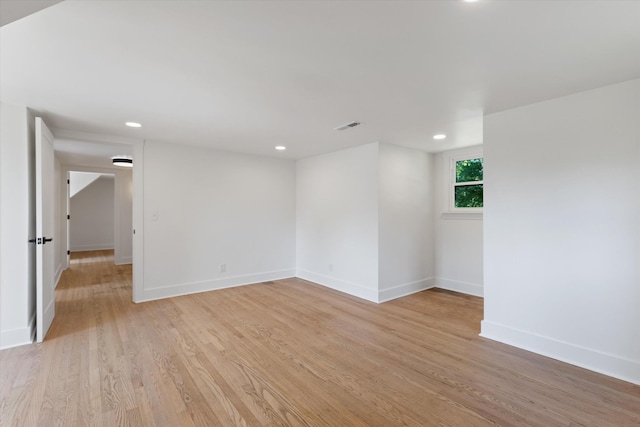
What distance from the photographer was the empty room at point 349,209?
1.67 meters

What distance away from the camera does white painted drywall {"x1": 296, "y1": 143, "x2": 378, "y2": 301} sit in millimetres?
4246

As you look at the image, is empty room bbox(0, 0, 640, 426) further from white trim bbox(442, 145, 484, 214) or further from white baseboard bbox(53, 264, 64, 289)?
white baseboard bbox(53, 264, 64, 289)

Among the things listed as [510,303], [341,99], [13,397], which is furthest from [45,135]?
[510,303]

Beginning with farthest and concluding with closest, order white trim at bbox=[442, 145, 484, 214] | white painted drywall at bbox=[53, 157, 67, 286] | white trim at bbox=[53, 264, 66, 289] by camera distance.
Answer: white painted drywall at bbox=[53, 157, 67, 286] < white trim at bbox=[53, 264, 66, 289] < white trim at bbox=[442, 145, 484, 214]

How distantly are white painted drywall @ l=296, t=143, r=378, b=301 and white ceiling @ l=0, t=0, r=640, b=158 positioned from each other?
1355 mm

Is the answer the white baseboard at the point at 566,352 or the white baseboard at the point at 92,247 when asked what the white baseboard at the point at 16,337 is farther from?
the white baseboard at the point at 92,247

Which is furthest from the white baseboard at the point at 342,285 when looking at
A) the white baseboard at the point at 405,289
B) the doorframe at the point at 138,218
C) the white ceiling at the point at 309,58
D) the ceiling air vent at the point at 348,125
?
the doorframe at the point at 138,218

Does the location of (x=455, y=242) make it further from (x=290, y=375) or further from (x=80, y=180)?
(x=80, y=180)

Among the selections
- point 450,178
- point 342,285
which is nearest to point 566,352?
point 342,285

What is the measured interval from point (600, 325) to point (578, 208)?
0.94 metres

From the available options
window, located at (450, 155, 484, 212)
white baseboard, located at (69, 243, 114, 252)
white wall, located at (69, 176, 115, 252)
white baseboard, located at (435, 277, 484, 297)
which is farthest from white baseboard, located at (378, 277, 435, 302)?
white baseboard, located at (69, 243, 114, 252)

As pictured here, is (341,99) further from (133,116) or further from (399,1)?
(133,116)

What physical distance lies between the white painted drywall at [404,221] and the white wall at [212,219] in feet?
6.67

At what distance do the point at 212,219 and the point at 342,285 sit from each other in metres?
2.33
